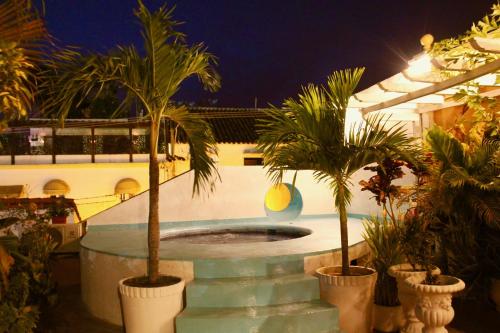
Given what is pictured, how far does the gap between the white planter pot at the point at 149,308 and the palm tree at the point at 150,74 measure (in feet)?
0.87

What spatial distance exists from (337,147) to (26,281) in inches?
145

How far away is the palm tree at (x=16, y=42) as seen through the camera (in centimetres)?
331

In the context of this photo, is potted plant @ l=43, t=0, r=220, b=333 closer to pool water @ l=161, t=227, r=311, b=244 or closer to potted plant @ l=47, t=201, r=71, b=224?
pool water @ l=161, t=227, r=311, b=244

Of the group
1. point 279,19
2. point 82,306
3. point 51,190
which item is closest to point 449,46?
point 82,306

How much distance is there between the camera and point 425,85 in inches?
322

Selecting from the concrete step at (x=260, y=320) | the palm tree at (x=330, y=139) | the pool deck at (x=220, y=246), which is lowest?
the concrete step at (x=260, y=320)

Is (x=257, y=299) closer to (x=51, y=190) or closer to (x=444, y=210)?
(x=444, y=210)

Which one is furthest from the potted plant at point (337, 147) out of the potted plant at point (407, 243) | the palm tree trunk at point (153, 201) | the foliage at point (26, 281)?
the foliage at point (26, 281)

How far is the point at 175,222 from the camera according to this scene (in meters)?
12.3

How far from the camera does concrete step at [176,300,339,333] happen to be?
528 centimetres

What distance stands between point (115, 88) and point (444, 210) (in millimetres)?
4568

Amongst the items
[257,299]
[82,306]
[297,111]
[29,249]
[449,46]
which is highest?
[449,46]

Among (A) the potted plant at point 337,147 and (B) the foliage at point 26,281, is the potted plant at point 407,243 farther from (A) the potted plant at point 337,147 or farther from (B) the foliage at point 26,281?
(B) the foliage at point 26,281

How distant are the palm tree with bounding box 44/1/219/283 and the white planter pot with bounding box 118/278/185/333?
27 centimetres
